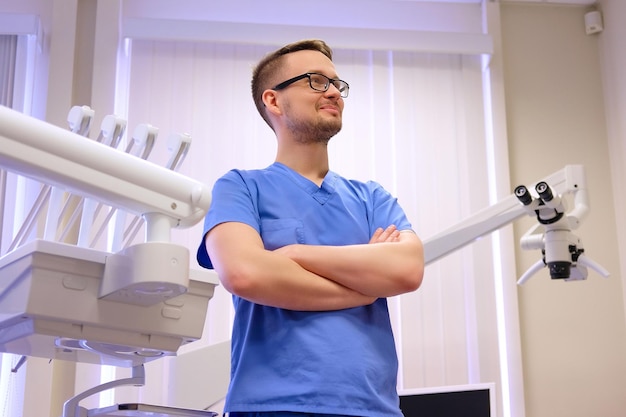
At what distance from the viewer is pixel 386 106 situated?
3.24 meters

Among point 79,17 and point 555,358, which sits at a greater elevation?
point 79,17

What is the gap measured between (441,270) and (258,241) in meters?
1.80

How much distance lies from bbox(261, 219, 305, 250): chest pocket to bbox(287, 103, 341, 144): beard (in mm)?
224

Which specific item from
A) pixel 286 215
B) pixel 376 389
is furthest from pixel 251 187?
pixel 376 389

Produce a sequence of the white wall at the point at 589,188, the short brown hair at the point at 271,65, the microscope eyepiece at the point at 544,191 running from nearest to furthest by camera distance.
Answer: the short brown hair at the point at 271,65
the microscope eyepiece at the point at 544,191
the white wall at the point at 589,188

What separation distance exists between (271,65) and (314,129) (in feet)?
0.72

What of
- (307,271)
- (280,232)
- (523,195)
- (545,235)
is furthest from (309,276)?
(545,235)

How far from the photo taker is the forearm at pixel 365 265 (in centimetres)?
138

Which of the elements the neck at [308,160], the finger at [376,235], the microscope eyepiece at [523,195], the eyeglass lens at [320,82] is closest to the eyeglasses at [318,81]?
the eyeglass lens at [320,82]

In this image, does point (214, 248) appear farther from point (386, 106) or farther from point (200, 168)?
point (386, 106)

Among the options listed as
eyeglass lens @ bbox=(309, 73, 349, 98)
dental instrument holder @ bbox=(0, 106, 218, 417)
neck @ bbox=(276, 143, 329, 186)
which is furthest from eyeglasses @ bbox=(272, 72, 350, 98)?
dental instrument holder @ bbox=(0, 106, 218, 417)

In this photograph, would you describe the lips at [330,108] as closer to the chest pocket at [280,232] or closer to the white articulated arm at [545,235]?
the chest pocket at [280,232]

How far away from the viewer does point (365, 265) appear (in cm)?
140

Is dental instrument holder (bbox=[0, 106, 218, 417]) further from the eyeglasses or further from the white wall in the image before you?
the white wall
